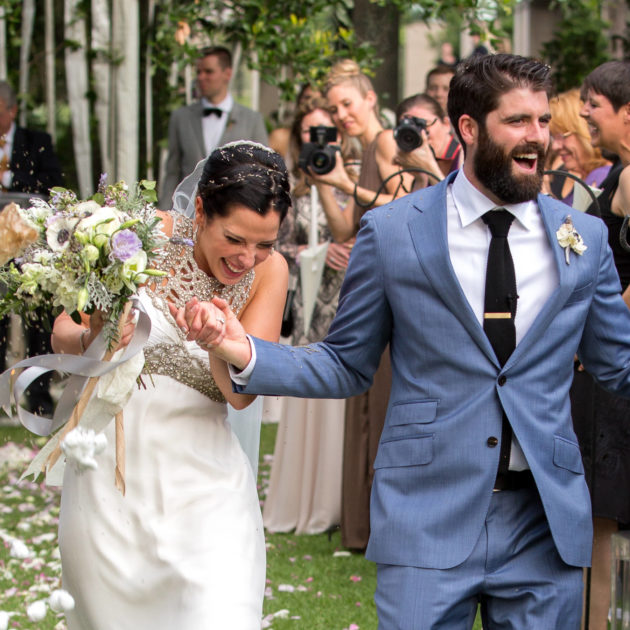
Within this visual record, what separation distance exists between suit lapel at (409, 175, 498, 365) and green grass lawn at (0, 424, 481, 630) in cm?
244

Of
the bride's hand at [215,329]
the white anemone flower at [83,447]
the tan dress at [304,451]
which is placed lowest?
the tan dress at [304,451]

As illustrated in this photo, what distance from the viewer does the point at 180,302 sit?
141 inches

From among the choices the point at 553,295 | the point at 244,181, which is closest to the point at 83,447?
the point at 244,181

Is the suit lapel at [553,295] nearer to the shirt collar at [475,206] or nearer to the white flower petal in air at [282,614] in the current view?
the shirt collar at [475,206]

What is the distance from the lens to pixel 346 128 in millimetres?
6746

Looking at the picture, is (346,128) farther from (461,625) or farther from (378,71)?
(461,625)

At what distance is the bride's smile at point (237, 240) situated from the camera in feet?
10.9

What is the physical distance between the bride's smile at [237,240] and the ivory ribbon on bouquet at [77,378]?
335 mm

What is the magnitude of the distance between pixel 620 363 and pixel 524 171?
599 millimetres

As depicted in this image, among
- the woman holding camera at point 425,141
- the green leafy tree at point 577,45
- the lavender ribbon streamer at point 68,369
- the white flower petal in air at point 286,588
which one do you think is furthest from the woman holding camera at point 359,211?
the green leafy tree at point 577,45

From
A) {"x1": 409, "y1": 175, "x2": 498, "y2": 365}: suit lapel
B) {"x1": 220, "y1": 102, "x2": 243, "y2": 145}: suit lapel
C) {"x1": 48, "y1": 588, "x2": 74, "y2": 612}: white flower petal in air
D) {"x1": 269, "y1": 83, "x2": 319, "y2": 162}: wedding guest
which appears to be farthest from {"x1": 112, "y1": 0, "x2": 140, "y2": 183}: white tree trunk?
{"x1": 48, "y1": 588, "x2": 74, "y2": 612}: white flower petal in air

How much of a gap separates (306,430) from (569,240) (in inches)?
162

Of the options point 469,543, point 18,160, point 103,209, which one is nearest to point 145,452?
point 103,209

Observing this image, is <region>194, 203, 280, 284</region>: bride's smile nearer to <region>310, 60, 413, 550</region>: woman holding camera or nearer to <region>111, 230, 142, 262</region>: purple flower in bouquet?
<region>111, 230, 142, 262</region>: purple flower in bouquet
